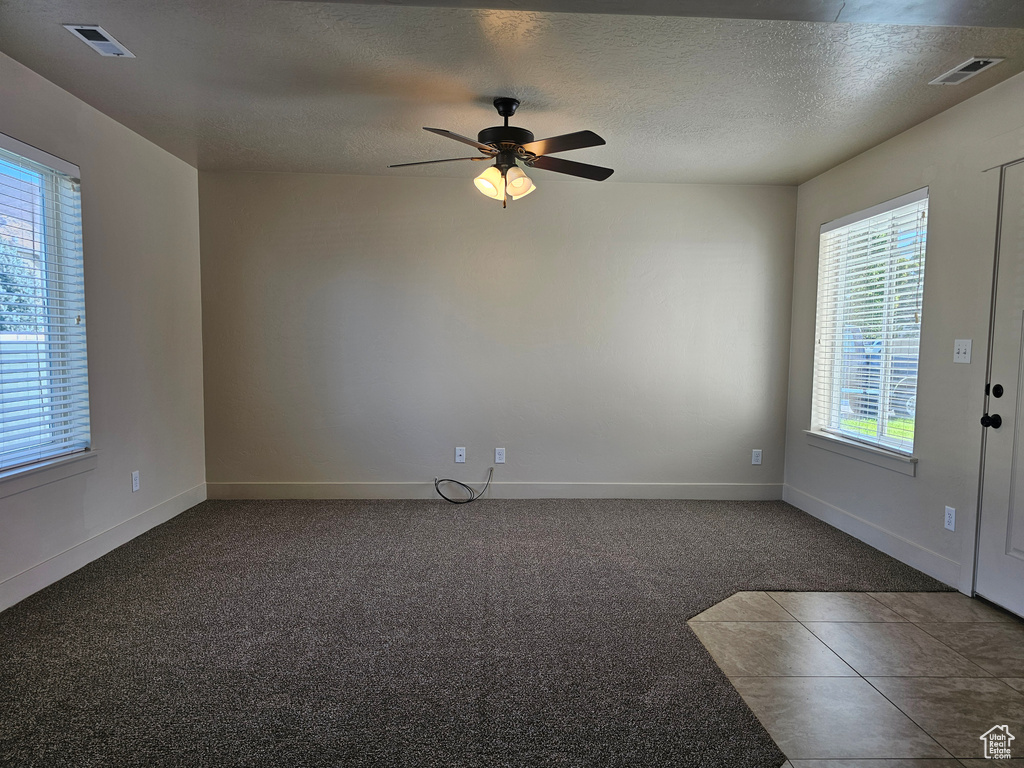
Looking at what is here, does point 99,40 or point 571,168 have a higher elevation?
point 99,40

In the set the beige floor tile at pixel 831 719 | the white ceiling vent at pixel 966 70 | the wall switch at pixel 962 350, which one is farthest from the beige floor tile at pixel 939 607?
the white ceiling vent at pixel 966 70

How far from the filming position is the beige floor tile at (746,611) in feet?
8.34

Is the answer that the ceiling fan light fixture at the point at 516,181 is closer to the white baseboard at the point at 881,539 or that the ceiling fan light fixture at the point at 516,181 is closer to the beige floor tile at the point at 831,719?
the beige floor tile at the point at 831,719

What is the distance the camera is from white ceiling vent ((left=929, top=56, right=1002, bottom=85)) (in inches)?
93.5

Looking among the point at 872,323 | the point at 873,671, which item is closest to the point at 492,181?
the point at 872,323

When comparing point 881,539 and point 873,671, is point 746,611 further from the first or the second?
point 881,539

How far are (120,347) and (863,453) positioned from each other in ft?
15.3

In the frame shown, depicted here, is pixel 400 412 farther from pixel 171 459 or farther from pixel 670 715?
pixel 670 715

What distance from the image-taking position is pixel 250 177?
420cm

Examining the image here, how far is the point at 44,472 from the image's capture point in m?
2.73

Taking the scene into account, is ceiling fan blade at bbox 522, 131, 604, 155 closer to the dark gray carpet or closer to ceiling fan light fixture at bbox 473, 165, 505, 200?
ceiling fan light fixture at bbox 473, 165, 505, 200

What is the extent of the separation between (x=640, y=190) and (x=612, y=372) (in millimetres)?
1452

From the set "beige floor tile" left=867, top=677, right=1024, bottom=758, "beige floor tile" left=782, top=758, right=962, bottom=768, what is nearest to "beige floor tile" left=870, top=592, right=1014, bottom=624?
"beige floor tile" left=867, top=677, right=1024, bottom=758

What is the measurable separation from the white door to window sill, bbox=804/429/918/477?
49 cm
